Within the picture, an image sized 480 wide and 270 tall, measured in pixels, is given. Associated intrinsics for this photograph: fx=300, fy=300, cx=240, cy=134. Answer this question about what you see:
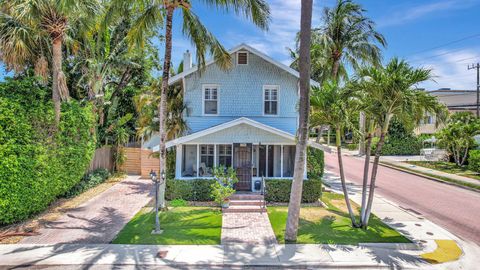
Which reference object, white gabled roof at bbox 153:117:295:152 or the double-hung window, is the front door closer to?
the double-hung window

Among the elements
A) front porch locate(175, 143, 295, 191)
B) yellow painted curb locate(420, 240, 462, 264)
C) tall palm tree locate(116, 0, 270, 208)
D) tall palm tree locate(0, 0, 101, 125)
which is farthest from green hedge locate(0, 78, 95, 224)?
yellow painted curb locate(420, 240, 462, 264)

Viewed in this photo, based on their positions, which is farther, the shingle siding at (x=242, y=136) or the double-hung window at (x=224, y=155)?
the double-hung window at (x=224, y=155)

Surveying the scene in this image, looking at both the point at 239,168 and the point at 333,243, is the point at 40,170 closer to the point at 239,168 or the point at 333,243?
the point at 239,168

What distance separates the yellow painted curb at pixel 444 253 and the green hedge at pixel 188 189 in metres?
9.60

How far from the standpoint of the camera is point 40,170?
12.1 metres

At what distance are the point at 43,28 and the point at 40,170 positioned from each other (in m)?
6.24

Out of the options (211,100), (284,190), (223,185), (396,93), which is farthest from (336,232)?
(211,100)

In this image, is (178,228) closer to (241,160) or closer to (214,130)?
(214,130)

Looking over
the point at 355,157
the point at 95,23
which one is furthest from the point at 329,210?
the point at 355,157

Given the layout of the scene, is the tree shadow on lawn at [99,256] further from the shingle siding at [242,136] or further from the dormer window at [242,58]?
the dormer window at [242,58]

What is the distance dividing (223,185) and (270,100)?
5.76 m

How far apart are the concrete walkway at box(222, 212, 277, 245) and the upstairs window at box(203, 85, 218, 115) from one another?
245 inches

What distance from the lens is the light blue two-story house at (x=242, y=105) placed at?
1678 cm

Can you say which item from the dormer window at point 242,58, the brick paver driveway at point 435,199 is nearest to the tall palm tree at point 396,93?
the brick paver driveway at point 435,199
